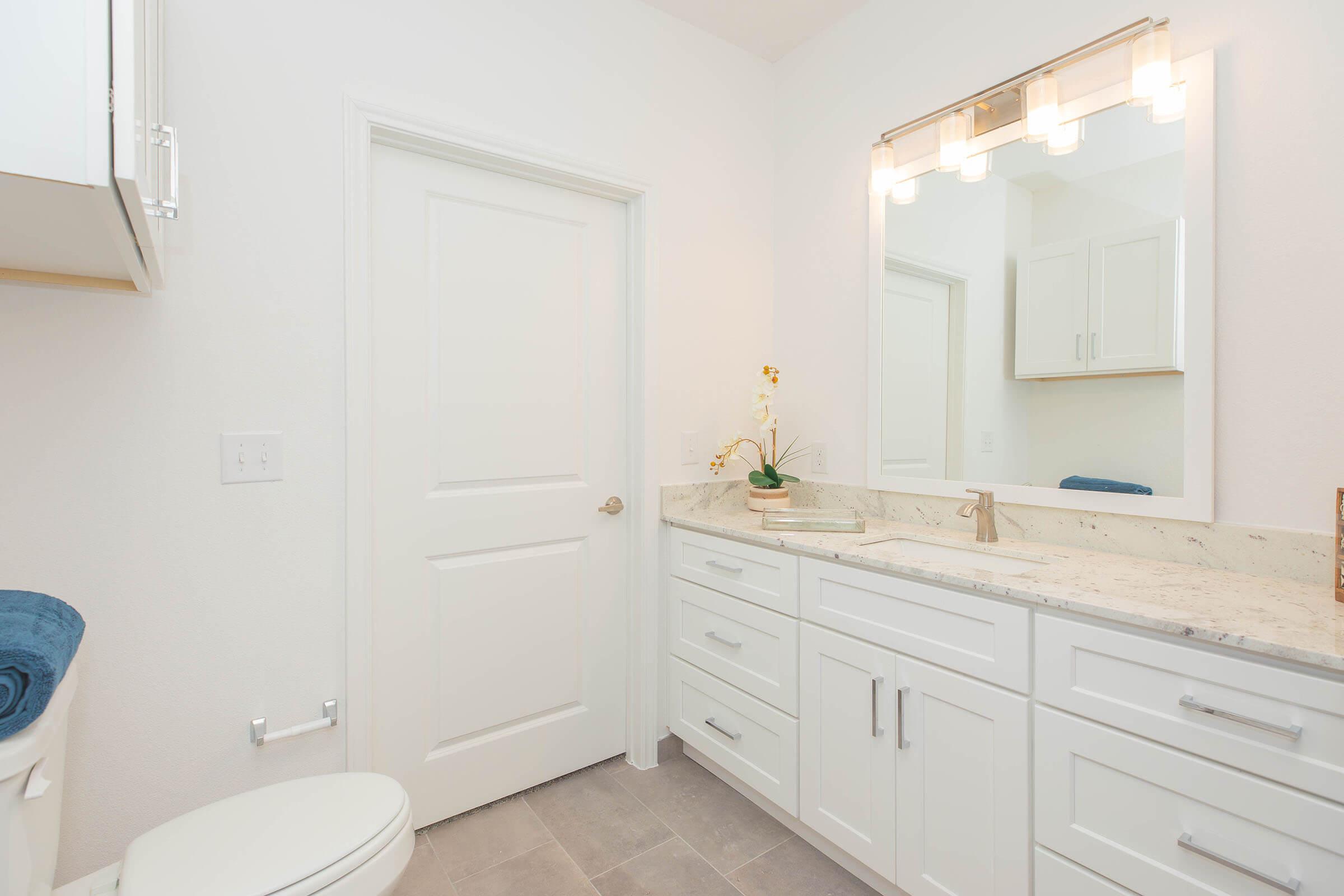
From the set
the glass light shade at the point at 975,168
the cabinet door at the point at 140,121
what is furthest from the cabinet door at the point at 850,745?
the cabinet door at the point at 140,121

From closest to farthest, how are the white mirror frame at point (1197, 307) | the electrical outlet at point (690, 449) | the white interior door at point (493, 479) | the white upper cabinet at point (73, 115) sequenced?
1. the white upper cabinet at point (73, 115)
2. the white mirror frame at point (1197, 307)
3. the white interior door at point (493, 479)
4. the electrical outlet at point (690, 449)

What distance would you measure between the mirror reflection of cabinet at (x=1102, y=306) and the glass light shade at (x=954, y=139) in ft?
1.25

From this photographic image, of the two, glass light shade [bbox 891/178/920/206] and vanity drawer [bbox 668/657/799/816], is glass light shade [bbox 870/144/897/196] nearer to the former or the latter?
glass light shade [bbox 891/178/920/206]

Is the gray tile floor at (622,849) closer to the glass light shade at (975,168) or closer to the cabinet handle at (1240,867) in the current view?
the cabinet handle at (1240,867)

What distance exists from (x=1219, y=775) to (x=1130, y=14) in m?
1.68

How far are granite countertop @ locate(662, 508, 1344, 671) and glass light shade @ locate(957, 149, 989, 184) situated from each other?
105 cm

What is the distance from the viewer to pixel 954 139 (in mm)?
1820

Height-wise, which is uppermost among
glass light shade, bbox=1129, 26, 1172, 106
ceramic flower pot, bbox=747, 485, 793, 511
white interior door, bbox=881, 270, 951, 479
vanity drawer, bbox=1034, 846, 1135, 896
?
glass light shade, bbox=1129, 26, 1172, 106

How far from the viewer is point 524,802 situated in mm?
1892

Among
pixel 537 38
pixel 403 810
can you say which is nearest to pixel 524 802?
pixel 403 810

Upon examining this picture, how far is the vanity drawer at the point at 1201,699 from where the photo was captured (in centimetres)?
87

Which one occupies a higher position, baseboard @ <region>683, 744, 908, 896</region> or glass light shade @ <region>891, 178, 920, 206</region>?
glass light shade @ <region>891, 178, 920, 206</region>

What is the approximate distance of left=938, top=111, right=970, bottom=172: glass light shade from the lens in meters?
1.80

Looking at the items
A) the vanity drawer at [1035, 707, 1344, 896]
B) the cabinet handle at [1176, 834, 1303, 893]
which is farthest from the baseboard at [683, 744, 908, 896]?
the cabinet handle at [1176, 834, 1303, 893]
